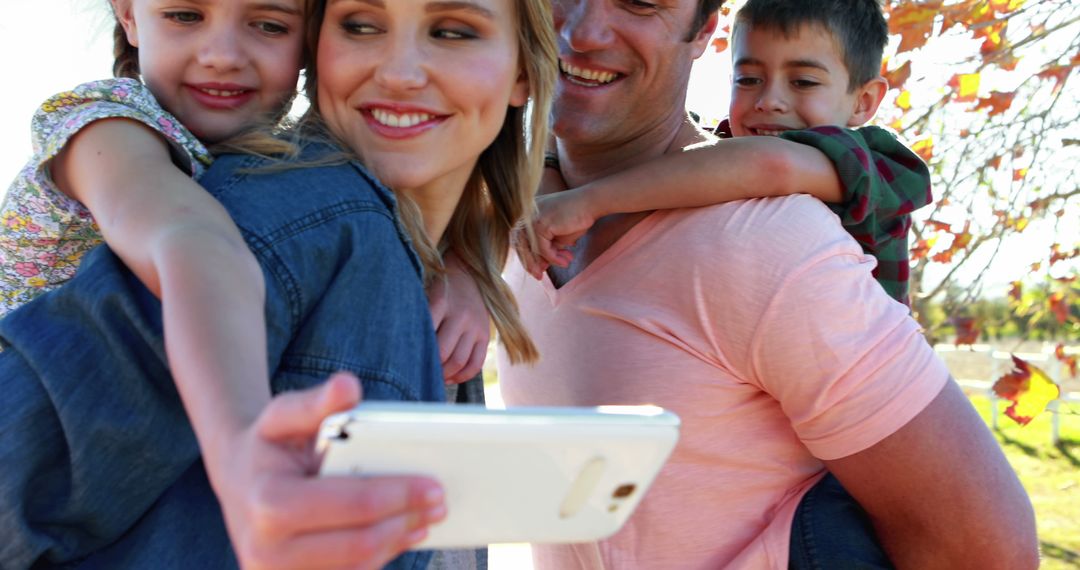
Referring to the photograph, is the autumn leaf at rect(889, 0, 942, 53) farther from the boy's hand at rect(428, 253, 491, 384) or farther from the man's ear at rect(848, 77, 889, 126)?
the boy's hand at rect(428, 253, 491, 384)

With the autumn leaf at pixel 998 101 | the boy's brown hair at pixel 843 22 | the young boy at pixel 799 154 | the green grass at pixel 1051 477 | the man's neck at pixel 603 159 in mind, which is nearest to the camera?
the young boy at pixel 799 154

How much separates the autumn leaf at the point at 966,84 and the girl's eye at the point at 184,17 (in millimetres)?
3064

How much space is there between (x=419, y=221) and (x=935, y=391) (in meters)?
1.03

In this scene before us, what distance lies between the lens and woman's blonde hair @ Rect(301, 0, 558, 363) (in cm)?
209

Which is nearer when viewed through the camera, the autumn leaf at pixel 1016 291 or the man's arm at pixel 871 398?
the man's arm at pixel 871 398

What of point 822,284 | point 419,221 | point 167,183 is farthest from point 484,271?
point 167,183

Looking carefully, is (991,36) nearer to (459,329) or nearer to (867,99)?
(867,99)

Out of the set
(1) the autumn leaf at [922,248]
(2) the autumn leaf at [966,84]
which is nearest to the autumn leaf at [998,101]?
(2) the autumn leaf at [966,84]

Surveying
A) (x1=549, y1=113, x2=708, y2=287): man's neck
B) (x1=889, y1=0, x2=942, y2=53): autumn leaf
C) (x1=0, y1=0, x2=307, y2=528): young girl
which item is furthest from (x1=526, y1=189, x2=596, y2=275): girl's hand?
(x1=889, y1=0, x2=942, y2=53): autumn leaf

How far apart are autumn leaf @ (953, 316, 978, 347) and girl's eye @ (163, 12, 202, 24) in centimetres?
337

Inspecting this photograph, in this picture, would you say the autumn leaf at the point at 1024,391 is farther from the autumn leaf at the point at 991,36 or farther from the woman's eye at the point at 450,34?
the woman's eye at the point at 450,34

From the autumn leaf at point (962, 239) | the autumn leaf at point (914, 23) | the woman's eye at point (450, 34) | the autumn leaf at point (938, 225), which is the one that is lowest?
the autumn leaf at point (962, 239)

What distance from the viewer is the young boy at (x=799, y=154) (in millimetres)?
2258

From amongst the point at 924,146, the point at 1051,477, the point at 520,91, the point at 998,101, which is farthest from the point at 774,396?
the point at 1051,477
